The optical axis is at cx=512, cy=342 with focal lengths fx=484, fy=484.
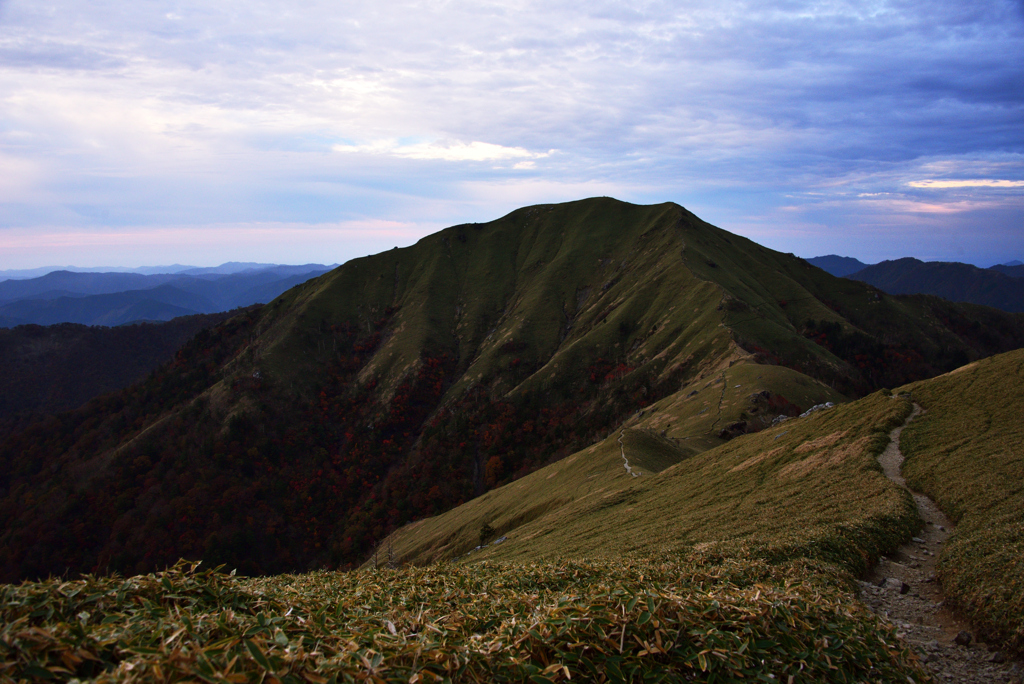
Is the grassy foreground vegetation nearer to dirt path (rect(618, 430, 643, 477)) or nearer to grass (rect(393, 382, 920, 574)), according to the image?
grass (rect(393, 382, 920, 574))

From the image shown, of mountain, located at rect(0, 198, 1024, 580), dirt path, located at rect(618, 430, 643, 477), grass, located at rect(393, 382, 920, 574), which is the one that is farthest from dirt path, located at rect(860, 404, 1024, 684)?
mountain, located at rect(0, 198, 1024, 580)

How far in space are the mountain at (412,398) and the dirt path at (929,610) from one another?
6583 centimetres

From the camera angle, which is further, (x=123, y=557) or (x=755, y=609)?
(x=123, y=557)

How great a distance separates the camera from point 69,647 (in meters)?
4.12

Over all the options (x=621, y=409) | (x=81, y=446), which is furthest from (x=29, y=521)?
(x=621, y=409)

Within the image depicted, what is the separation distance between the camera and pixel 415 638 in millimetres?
5891

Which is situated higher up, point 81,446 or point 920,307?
point 920,307

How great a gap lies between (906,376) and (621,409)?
78722 millimetres

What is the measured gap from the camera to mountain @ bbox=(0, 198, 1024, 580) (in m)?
123

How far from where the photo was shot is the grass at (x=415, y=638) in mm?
4059

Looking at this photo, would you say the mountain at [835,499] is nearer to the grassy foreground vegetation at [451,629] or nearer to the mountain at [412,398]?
the grassy foreground vegetation at [451,629]

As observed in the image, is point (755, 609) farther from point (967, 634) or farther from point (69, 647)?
point (967, 634)

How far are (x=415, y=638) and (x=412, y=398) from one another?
6238 inches

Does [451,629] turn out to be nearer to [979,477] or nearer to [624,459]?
[979,477]
